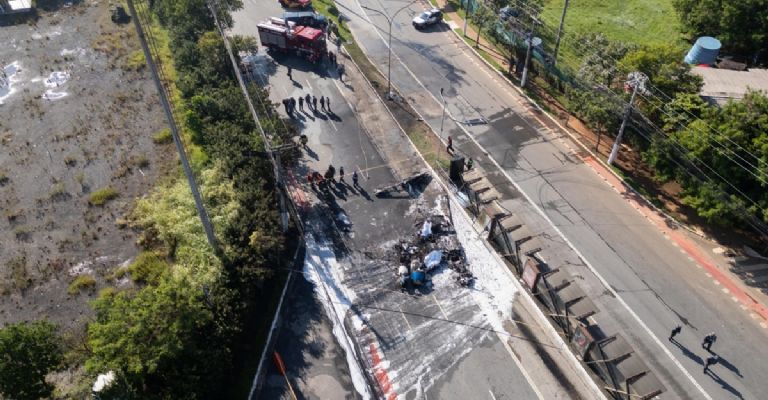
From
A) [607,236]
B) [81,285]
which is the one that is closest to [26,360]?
[81,285]

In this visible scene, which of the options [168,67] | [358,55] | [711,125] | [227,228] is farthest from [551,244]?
[168,67]

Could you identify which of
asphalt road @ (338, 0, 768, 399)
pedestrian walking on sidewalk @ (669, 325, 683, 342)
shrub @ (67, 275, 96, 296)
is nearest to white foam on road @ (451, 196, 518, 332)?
asphalt road @ (338, 0, 768, 399)

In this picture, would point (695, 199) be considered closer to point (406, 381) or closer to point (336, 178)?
point (406, 381)

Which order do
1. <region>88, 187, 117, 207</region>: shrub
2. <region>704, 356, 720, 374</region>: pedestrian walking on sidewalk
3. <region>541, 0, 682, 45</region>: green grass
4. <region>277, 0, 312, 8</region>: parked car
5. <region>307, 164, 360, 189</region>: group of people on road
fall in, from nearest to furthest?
<region>704, 356, 720, 374</region>: pedestrian walking on sidewalk → <region>88, 187, 117, 207</region>: shrub → <region>307, 164, 360, 189</region>: group of people on road → <region>541, 0, 682, 45</region>: green grass → <region>277, 0, 312, 8</region>: parked car

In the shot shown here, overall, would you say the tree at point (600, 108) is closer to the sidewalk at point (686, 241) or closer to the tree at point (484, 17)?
the sidewalk at point (686, 241)

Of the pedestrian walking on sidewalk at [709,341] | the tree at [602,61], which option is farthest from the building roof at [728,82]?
the pedestrian walking on sidewalk at [709,341]

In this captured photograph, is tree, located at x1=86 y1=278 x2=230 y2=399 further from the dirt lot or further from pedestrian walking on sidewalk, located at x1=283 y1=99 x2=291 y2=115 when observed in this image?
pedestrian walking on sidewalk, located at x1=283 y1=99 x2=291 y2=115
